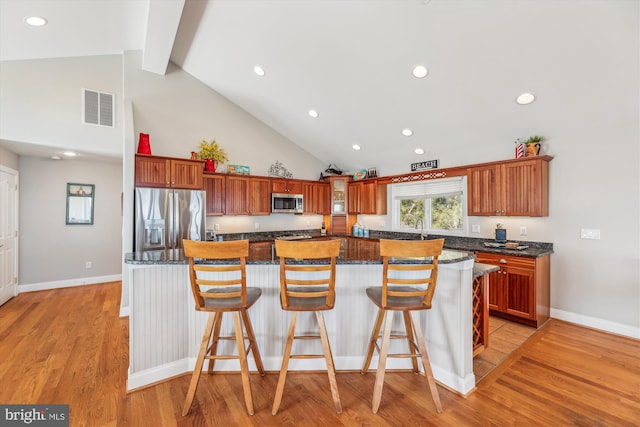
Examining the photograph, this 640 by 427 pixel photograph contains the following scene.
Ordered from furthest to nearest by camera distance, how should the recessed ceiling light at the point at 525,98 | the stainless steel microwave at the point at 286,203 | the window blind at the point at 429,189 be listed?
the stainless steel microwave at the point at 286,203 → the window blind at the point at 429,189 → the recessed ceiling light at the point at 525,98

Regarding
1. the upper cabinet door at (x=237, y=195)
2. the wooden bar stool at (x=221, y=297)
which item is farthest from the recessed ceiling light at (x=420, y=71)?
the upper cabinet door at (x=237, y=195)

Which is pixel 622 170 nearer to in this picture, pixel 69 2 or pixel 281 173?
pixel 281 173

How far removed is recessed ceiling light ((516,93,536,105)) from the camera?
10.7 ft

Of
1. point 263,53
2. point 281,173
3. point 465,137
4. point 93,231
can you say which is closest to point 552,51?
point 465,137

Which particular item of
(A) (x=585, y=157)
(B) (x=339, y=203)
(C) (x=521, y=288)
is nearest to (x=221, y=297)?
(C) (x=521, y=288)

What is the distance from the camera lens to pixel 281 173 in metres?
6.16

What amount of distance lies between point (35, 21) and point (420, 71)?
446 cm

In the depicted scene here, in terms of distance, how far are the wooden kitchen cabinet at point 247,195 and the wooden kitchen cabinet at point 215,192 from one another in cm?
8

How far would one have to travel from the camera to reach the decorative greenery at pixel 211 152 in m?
4.97

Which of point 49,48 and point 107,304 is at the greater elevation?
point 49,48

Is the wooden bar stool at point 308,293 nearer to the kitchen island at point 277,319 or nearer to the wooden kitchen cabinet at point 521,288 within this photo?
the kitchen island at point 277,319

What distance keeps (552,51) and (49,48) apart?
6137 mm

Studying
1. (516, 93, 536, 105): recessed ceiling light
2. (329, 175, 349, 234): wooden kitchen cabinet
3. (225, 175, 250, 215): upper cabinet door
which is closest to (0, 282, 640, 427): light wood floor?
(225, 175, 250, 215): upper cabinet door

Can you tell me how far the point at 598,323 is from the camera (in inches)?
135
